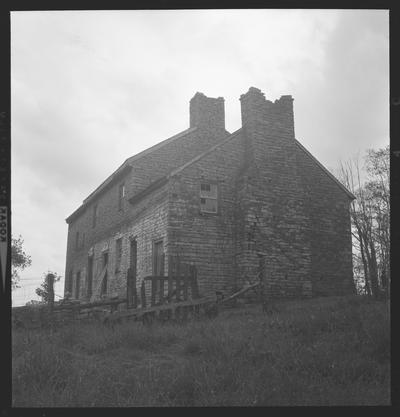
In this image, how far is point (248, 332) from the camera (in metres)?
8.94

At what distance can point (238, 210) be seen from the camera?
18.1m

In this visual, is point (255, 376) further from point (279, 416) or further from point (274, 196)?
point (274, 196)

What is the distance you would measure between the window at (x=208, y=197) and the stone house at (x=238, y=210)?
1.7 inches

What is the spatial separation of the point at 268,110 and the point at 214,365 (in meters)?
14.7

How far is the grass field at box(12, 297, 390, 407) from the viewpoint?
5520 millimetres

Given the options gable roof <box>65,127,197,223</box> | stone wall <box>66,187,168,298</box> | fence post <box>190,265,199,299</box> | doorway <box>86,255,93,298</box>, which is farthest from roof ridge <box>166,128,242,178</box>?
doorway <box>86,255,93,298</box>

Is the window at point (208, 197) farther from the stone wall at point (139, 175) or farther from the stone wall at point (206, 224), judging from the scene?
the stone wall at point (139, 175)

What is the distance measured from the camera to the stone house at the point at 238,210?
17.2 m

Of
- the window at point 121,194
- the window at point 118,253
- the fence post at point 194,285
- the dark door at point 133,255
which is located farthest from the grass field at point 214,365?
the window at point 121,194

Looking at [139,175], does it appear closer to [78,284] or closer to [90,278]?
[90,278]

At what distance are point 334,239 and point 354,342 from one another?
13.3 m

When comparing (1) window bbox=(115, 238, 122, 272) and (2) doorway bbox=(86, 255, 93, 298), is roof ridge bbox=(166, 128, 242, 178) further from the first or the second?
(2) doorway bbox=(86, 255, 93, 298)

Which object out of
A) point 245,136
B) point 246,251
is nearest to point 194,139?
point 245,136

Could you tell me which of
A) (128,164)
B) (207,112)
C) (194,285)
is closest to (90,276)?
(128,164)
